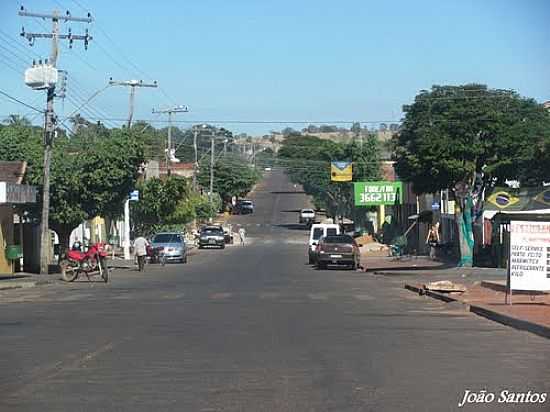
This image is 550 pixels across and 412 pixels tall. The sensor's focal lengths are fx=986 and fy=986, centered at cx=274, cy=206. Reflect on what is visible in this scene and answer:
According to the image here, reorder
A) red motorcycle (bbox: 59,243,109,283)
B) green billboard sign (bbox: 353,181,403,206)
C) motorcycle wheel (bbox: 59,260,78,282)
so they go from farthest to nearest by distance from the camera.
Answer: green billboard sign (bbox: 353,181,403,206) → motorcycle wheel (bbox: 59,260,78,282) → red motorcycle (bbox: 59,243,109,283)

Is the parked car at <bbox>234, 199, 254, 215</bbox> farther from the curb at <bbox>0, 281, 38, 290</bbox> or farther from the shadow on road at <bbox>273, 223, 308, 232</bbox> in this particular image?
the curb at <bbox>0, 281, 38, 290</bbox>

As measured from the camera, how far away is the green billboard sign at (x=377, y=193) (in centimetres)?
7056

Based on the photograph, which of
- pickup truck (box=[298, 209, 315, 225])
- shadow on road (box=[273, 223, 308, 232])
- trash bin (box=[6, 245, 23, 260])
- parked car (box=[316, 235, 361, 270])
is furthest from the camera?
pickup truck (box=[298, 209, 315, 225])

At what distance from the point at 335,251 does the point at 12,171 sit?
50.2ft

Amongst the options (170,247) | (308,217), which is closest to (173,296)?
(170,247)

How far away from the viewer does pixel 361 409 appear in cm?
1008

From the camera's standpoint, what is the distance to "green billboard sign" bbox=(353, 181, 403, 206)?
70.6 metres

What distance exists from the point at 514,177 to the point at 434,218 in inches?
671

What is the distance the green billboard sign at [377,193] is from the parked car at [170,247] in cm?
1939

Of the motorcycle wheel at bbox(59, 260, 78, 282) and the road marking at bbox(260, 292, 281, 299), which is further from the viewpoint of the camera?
the motorcycle wheel at bbox(59, 260, 78, 282)

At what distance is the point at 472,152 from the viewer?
42.7 m

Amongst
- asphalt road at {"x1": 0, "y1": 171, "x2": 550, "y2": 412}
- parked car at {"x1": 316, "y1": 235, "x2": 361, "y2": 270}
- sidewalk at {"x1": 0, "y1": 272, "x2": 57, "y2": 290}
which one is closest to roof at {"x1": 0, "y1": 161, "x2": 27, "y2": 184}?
sidewalk at {"x1": 0, "y1": 272, "x2": 57, "y2": 290}

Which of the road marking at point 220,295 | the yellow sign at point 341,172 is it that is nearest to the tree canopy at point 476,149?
the road marking at point 220,295

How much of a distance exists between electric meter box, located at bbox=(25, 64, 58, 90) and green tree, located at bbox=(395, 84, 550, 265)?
52.6 feet
